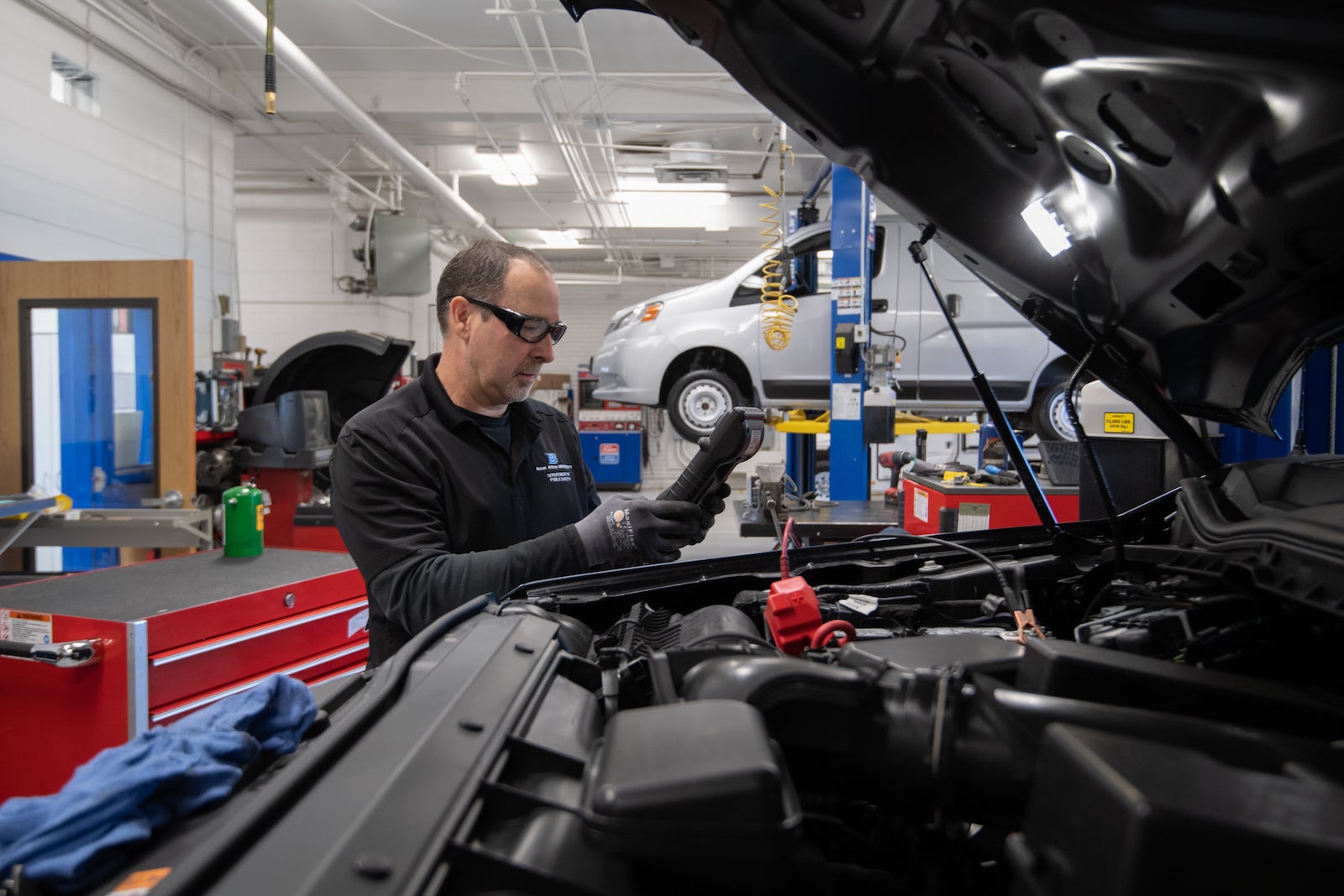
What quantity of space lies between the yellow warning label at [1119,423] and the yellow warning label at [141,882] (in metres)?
2.28

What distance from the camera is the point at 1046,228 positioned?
1.24 m

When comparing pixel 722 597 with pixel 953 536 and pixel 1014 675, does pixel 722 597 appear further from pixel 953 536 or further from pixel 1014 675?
pixel 1014 675

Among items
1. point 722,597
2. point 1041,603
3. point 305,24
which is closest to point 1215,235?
point 1041,603

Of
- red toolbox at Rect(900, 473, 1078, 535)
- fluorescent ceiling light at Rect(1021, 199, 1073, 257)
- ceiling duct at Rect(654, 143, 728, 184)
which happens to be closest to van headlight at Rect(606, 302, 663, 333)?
ceiling duct at Rect(654, 143, 728, 184)

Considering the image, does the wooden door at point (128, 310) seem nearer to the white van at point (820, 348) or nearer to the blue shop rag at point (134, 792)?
the white van at point (820, 348)

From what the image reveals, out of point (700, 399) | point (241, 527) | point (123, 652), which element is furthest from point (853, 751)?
point (700, 399)

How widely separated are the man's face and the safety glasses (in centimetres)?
1

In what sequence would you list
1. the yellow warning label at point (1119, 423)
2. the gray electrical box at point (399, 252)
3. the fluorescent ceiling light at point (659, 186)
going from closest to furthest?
the yellow warning label at point (1119, 423) → the gray electrical box at point (399, 252) → the fluorescent ceiling light at point (659, 186)

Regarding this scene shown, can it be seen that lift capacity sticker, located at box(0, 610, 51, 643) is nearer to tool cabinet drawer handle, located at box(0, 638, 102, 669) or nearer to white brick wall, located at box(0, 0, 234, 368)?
tool cabinet drawer handle, located at box(0, 638, 102, 669)

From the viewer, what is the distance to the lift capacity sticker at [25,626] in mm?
2004

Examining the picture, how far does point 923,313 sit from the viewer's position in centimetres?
613

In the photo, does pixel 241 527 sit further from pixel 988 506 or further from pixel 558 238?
pixel 558 238

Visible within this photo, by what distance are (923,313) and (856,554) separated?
509cm

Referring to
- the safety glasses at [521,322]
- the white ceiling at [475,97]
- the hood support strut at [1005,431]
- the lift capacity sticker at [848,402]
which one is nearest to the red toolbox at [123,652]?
the safety glasses at [521,322]
